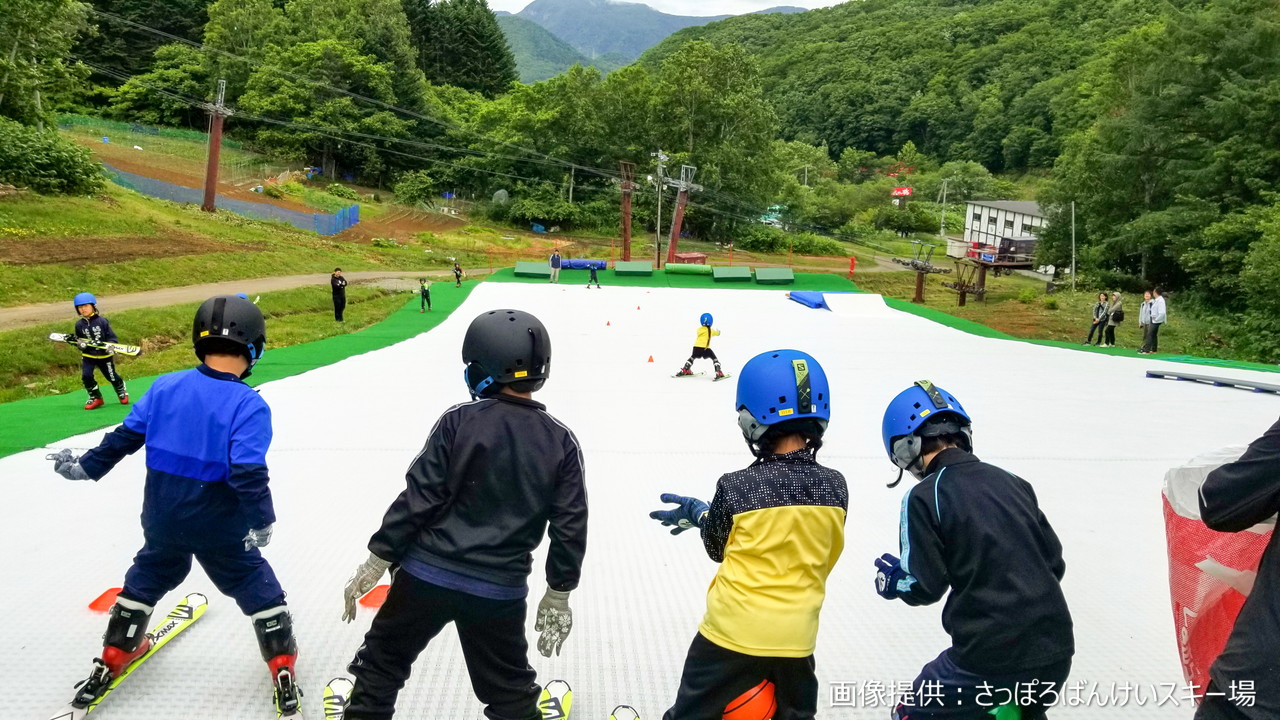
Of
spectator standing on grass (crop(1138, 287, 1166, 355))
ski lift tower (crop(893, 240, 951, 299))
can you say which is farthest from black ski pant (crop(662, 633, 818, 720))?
ski lift tower (crop(893, 240, 951, 299))

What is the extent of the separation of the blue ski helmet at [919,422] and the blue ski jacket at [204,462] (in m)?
2.27

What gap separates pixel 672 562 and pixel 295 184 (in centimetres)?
5492

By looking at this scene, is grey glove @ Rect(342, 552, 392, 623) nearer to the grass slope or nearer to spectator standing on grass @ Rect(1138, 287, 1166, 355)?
the grass slope

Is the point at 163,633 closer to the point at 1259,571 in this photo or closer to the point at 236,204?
the point at 1259,571

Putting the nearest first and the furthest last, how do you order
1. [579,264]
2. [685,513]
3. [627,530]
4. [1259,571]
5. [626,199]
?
[1259,571], [685,513], [627,530], [579,264], [626,199]

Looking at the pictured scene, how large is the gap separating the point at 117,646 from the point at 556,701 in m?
1.68

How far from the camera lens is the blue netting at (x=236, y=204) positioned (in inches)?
1681

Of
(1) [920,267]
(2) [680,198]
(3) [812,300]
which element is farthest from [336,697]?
(1) [920,267]

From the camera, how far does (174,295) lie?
22750 mm

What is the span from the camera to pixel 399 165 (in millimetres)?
63219

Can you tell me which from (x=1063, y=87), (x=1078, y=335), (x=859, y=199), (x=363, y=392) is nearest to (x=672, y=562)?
(x=363, y=392)

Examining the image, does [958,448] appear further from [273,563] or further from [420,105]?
[420,105]

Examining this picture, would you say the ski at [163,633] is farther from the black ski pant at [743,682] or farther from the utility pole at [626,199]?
the utility pole at [626,199]

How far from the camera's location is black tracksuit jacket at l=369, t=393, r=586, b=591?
2.50m
